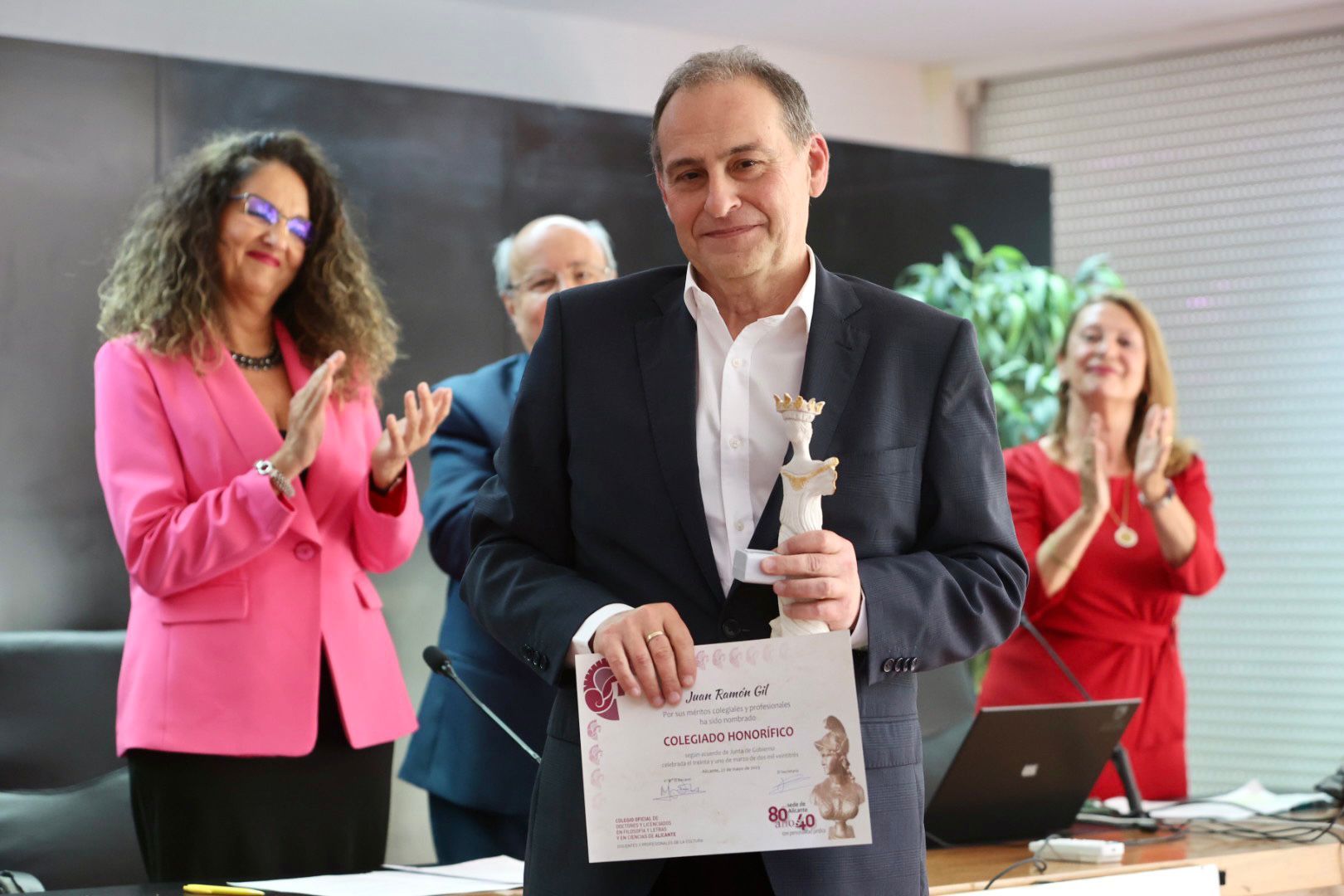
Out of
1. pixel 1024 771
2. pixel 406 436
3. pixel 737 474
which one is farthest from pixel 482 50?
pixel 737 474

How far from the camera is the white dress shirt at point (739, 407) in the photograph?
1513 mm

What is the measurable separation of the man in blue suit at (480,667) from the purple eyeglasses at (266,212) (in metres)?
0.51

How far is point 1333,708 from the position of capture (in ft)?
17.7

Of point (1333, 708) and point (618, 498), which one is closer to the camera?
point (618, 498)

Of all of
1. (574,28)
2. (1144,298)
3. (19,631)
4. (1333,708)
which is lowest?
(1333,708)

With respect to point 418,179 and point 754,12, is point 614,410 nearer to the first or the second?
point 418,179

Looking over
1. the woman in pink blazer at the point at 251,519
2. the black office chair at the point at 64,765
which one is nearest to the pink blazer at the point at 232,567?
the woman in pink blazer at the point at 251,519

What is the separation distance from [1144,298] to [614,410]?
15.9 ft

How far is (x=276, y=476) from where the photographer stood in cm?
251

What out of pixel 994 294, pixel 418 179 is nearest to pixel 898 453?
pixel 418 179

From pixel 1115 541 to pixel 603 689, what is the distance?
2.48 m
